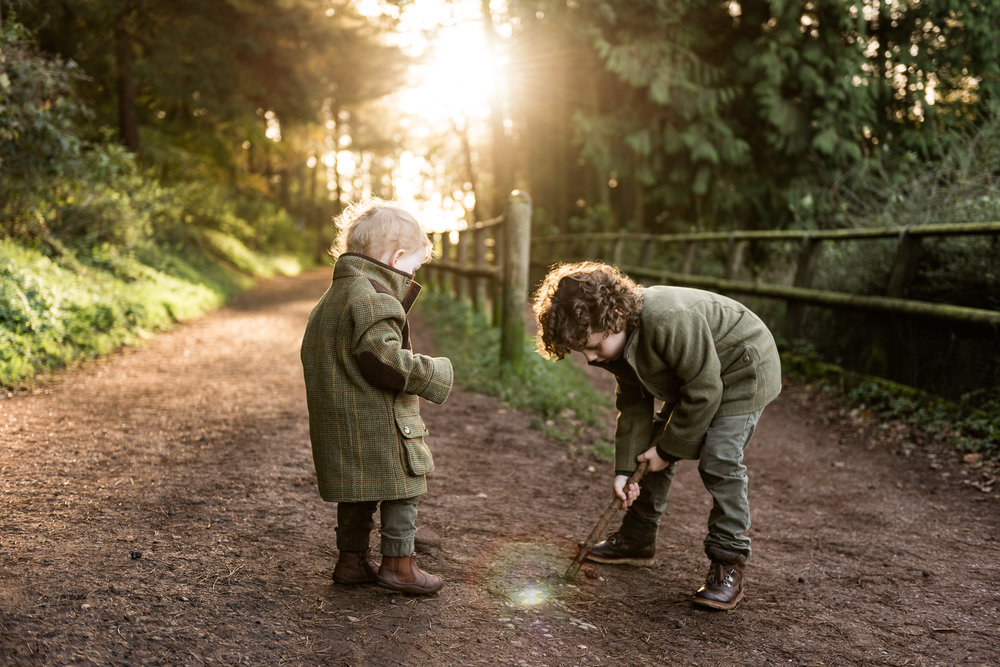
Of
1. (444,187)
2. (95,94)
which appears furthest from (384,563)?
(444,187)

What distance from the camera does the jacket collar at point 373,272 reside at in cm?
271

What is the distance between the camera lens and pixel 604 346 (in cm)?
294

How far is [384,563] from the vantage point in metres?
2.82

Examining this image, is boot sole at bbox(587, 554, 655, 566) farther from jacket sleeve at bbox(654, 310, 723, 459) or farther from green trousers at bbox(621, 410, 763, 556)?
jacket sleeve at bbox(654, 310, 723, 459)

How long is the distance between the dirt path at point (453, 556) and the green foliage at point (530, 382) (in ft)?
1.11

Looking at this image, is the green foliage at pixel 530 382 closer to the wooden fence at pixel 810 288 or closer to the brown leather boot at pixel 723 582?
the wooden fence at pixel 810 288

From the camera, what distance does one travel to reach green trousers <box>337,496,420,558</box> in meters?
2.75

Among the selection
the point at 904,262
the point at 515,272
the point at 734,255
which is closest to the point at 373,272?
the point at 515,272

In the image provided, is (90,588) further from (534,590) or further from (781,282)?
(781,282)

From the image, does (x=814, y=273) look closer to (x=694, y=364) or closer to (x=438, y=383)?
(x=694, y=364)

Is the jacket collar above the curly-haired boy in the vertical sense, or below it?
above

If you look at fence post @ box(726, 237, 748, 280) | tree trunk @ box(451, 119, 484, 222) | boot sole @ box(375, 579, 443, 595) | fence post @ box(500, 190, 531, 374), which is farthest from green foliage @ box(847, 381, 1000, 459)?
tree trunk @ box(451, 119, 484, 222)

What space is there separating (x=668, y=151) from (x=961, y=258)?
6.53 meters

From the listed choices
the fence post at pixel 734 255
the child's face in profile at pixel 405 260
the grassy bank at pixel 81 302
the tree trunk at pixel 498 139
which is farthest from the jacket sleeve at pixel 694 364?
the tree trunk at pixel 498 139
